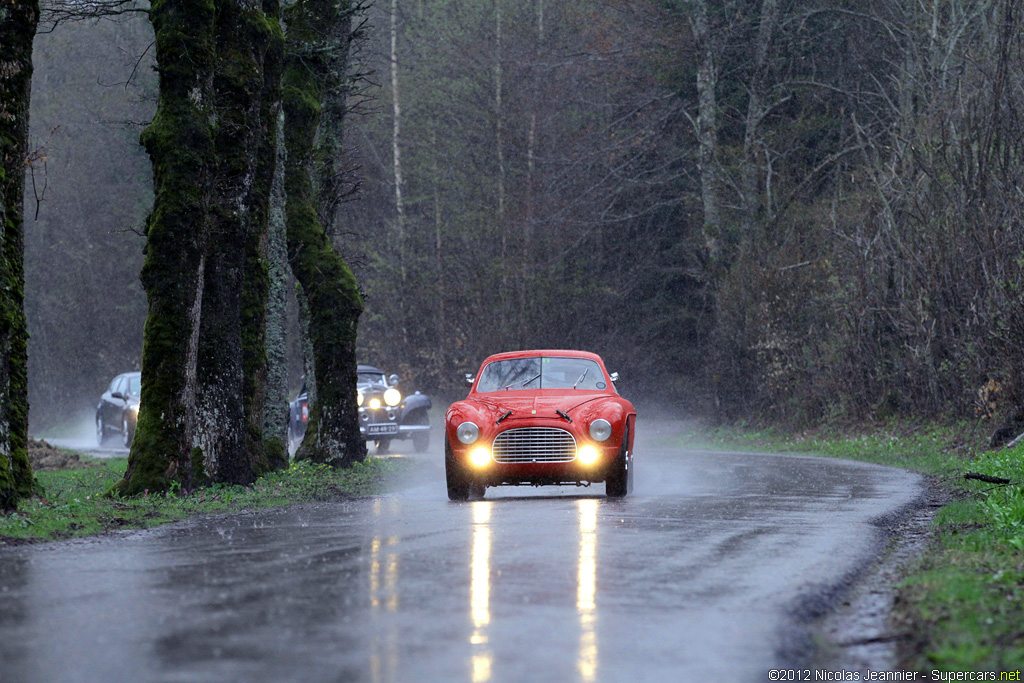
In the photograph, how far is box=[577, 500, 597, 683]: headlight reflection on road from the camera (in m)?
6.31

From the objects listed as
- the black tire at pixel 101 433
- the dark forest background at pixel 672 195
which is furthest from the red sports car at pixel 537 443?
the black tire at pixel 101 433

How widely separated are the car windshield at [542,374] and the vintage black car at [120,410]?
1774 centimetres

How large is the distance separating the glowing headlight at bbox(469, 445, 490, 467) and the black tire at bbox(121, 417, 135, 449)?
1919 centimetres

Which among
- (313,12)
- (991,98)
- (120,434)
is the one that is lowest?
(120,434)

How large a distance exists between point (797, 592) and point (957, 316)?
1847 cm

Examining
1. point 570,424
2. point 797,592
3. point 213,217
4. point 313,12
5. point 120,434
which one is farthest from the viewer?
point 120,434

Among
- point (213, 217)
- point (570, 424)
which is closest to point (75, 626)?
point (570, 424)

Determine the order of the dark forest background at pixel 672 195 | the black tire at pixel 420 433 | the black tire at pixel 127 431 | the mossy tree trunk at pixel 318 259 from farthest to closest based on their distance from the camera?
1. the black tire at pixel 127 431
2. the black tire at pixel 420 433
3. the dark forest background at pixel 672 195
4. the mossy tree trunk at pixel 318 259

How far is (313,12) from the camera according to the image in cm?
2405

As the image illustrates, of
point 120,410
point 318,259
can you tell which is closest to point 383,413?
point 318,259

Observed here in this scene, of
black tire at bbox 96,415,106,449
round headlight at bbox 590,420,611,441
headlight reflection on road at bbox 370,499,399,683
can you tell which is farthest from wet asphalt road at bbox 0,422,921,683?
black tire at bbox 96,415,106,449

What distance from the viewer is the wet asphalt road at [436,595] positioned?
20.8ft

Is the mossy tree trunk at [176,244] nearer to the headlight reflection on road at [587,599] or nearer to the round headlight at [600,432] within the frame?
the round headlight at [600,432]

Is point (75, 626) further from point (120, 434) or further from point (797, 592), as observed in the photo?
point (120, 434)
